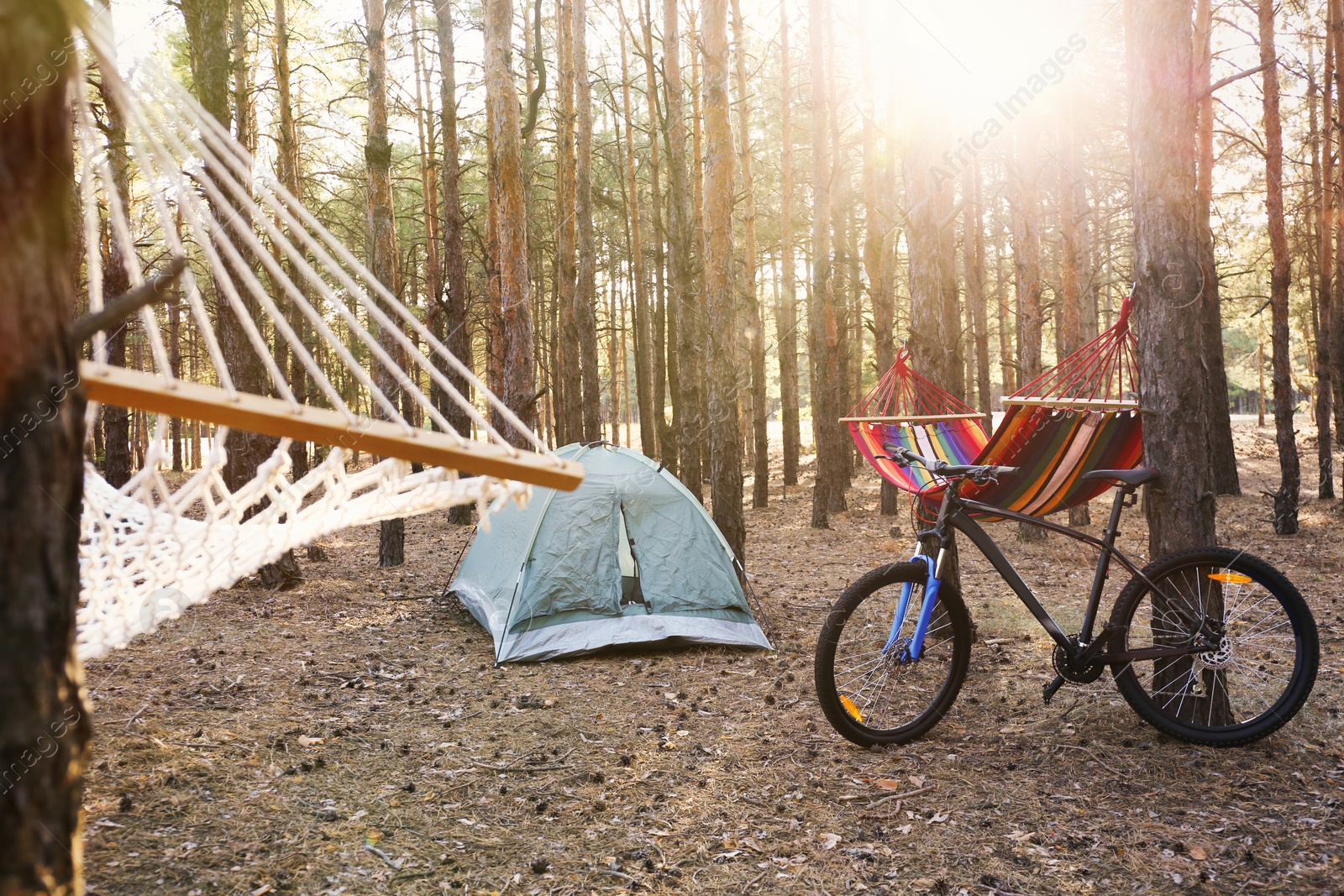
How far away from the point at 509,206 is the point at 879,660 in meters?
5.40

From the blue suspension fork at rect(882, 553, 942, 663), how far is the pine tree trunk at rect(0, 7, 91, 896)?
2604 mm

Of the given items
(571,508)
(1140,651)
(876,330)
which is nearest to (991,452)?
(1140,651)

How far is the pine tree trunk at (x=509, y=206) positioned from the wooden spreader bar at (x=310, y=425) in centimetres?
537

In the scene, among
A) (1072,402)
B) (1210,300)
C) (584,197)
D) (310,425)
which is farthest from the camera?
(584,197)

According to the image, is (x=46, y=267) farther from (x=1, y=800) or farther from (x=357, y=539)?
(x=357, y=539)

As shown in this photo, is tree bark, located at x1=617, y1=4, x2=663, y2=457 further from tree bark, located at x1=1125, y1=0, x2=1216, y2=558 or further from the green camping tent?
tree bark, located at x1=1125, y1=0, x2=1216, y2=558

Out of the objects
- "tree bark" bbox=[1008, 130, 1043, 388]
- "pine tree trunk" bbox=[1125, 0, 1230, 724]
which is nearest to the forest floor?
"pine tree trunk" bbox=[1125, 0, 1230, 724]

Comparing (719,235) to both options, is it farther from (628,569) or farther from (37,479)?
(37,479)

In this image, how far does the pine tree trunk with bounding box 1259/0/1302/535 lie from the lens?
704cm

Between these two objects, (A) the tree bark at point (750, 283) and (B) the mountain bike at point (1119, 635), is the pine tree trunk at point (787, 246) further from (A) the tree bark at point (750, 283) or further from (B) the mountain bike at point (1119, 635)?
(B) the mountain bike at point (1119, 635)

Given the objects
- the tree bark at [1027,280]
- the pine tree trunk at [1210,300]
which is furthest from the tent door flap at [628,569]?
the tree bark at [1027,280]

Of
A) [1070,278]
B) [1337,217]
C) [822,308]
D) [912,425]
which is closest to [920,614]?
[912,425]

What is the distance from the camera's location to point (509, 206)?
7129mm

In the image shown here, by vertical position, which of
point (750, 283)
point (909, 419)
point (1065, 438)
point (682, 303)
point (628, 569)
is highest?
point (750, 283)
